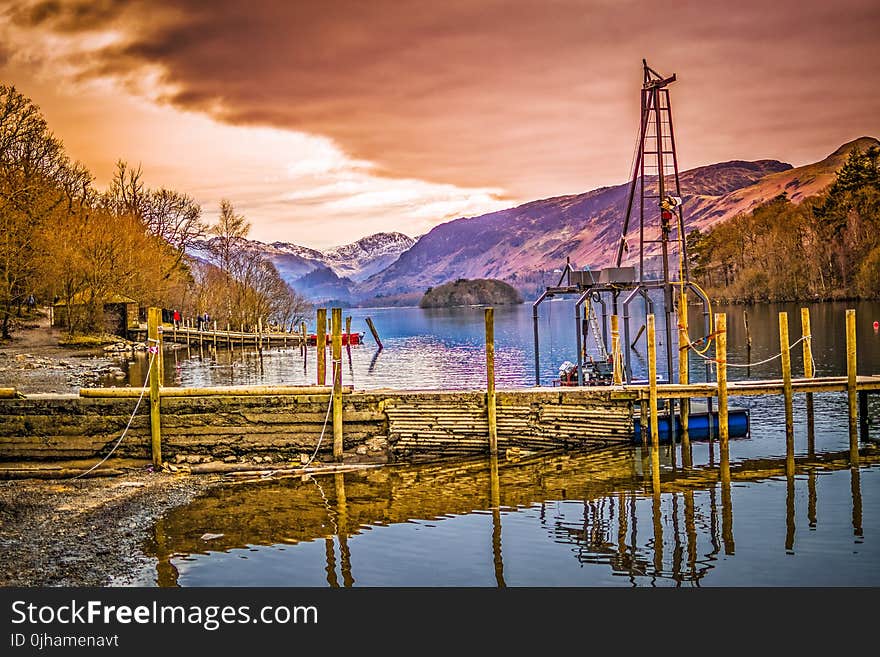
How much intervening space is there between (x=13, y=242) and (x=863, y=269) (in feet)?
238

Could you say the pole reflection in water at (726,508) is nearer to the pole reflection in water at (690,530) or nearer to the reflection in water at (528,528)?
the reflection in water at (528,528)

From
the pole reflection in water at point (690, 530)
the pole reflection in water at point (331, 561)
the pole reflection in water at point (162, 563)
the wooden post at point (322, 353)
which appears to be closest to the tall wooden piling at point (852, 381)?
the pole reflection in water at point (690, 530)

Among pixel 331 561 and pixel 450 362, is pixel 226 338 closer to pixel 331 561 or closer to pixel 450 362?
pixel 450 362

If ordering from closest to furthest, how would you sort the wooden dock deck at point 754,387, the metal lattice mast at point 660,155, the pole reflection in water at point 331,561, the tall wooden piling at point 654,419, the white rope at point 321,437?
the pole reflection in water at point 331,561 → the tall wooden piling at point 654,419 → the white rope at point 321,437 → the wooden dock deck at point 754,387 → the metal lattice mast at point 660,155

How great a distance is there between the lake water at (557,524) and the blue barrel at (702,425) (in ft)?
1.07

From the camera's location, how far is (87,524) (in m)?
13.4

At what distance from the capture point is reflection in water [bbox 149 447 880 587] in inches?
464

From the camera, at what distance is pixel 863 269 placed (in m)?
80.9

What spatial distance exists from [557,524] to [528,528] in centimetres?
55

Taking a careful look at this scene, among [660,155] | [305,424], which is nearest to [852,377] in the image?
[305,424]

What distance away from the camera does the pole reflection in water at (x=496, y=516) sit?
39.1 feet

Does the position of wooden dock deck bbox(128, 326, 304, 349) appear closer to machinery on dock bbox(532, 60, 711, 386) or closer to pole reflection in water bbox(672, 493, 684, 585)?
machinery on dock bbox(532, 60, 711, 386)
